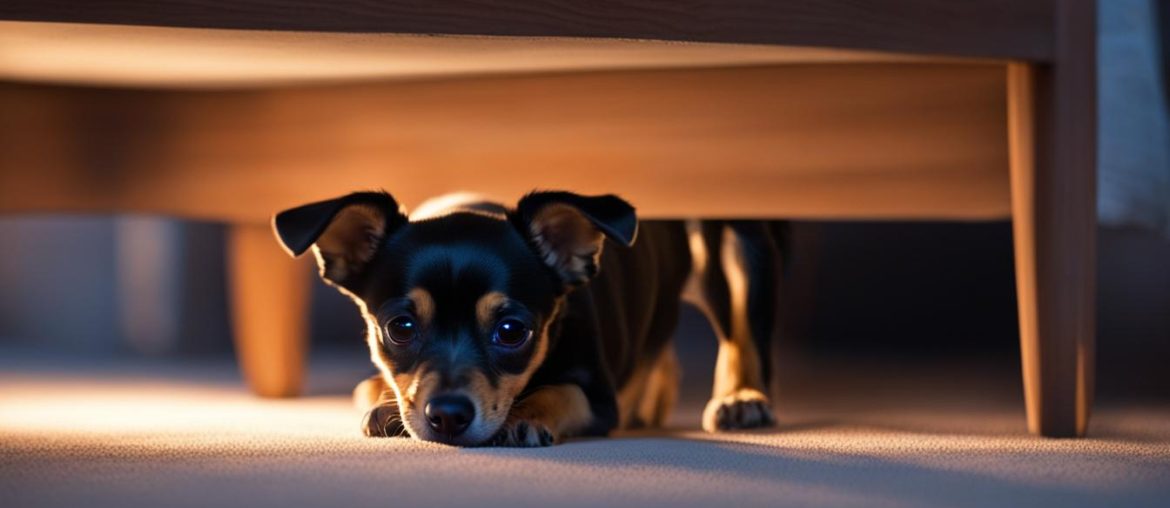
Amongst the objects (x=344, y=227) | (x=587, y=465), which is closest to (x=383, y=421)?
(x=344, y=227)

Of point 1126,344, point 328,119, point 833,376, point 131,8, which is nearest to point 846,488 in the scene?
point 131,8

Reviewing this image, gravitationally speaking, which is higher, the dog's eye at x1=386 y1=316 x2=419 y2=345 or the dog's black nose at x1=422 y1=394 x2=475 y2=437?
the dog's eye at x1=386 y1=316 x2=419 y2=345

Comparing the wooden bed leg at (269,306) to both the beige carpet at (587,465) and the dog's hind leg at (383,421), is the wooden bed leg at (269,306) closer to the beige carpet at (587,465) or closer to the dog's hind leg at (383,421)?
the beige carpet at (587,465)

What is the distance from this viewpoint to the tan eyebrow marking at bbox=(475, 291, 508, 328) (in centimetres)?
196

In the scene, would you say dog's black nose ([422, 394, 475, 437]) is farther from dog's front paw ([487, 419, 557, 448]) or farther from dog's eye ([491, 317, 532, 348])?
dog's eye ([491, 317, 532, 348])

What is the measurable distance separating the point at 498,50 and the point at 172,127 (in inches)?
33.3

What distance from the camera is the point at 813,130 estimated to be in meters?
2.18

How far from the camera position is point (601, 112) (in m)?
2.28

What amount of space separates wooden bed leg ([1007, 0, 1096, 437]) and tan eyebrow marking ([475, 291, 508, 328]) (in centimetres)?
69

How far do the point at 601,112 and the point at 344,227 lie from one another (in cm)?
42

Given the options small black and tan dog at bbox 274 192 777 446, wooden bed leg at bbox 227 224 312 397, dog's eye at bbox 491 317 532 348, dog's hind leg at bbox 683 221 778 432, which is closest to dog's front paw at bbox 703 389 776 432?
small black and tan dog at bbox 274 192 777 446

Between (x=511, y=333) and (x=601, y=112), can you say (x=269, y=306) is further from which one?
(x=511, y=333)

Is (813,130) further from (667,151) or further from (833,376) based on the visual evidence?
(833,376)

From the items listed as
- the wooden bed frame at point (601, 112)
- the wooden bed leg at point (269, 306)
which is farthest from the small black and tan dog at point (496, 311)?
the wooden bed leg at point (269, 306)
